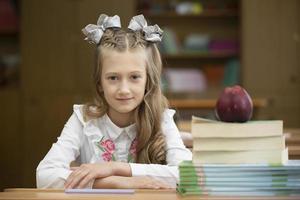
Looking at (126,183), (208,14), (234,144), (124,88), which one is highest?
(208,14)

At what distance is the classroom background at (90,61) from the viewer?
556 cm

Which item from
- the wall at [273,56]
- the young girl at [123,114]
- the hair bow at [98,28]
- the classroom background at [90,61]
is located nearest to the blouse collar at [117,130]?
the young girl at [123,114]

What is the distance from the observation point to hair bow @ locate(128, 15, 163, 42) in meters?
1.85

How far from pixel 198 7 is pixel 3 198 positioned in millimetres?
4732

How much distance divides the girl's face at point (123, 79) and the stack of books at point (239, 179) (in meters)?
0.58

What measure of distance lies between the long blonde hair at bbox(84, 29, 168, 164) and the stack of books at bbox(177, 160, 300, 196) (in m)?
0.61

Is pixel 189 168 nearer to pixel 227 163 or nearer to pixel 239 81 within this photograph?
pixel 227 163

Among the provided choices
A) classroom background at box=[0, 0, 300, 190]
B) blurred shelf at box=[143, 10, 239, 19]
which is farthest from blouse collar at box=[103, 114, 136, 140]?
blurred shelf at box=[143, 10, 239, 19]

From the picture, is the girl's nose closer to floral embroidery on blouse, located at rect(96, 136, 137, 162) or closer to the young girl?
the young girl

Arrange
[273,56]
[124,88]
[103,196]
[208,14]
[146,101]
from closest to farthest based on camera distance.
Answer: [103,196] → [124,88] → [146,101] → [273,56] → [208,14]

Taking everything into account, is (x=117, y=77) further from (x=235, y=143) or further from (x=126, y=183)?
(x=235, y=143)

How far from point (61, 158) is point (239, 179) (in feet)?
Answer: 2.27

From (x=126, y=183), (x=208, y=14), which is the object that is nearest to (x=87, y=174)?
(x=126, y=183)

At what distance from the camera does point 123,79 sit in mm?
1741
